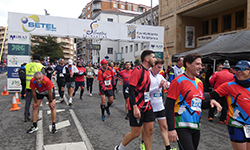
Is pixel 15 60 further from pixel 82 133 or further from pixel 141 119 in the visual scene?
pixel 141 119

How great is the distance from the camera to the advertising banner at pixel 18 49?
12336 millimetres

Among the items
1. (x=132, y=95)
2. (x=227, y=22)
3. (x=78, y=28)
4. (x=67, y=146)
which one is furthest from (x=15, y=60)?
(x=227, y=22)

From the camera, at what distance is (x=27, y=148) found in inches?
167

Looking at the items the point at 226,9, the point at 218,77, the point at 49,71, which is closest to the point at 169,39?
the point at 226,9

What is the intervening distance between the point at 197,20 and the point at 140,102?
25.7 meters

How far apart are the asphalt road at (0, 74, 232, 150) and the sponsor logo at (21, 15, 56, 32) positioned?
692cm

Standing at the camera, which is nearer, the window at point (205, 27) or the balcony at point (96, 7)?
the window at point (205, 27)

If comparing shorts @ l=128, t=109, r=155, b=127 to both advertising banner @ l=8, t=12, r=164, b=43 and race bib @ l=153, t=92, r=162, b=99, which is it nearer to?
race bib @ l=153, t=92, r=162, b=99

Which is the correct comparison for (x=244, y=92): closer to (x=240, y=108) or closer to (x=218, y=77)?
(x=240, y=108)

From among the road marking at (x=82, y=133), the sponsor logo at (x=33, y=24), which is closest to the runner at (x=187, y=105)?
the road marking at (x=82, y=133)

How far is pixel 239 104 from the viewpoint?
2699mm

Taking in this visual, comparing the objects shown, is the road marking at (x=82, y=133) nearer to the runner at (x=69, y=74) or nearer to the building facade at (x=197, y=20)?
the runner at (x=69, y=74)

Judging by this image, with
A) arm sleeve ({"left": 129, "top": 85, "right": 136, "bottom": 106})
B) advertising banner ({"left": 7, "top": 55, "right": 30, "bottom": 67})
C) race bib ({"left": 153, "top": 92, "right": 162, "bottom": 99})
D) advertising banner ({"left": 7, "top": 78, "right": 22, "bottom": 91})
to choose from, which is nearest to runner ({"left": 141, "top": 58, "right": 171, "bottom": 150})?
race bib ({"left": 153, "top": 92, "right": 162, "bottom": 99})

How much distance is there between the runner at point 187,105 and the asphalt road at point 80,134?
187 cm
